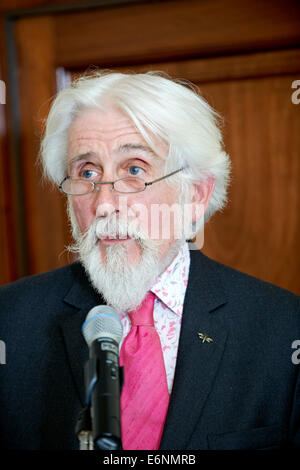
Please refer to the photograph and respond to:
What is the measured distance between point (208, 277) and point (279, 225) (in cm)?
72

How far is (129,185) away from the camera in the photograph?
1.27 meters

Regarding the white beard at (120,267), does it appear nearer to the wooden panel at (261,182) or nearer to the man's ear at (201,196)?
the man's ear at (201,196)

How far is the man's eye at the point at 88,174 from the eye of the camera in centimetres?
132

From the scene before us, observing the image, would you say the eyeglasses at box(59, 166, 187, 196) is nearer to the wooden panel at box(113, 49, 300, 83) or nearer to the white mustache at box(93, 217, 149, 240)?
the white mustache at box(93, 217, 149, 240)

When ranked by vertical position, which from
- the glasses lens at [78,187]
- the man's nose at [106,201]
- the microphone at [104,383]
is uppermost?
the glasses lens at [78,187]

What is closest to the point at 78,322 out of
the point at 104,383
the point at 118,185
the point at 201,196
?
the point at 118,185

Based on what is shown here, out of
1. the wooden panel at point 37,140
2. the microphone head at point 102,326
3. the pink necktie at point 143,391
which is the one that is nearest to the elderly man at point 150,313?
the pink necktie at point 143,391

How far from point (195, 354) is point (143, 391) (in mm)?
165

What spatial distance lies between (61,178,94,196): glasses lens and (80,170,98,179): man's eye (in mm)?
21

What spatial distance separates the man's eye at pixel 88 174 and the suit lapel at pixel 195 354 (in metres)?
0.41

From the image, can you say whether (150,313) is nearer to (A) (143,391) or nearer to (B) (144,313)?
(B) (144,313)

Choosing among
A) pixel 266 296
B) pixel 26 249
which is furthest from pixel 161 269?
pixel 26 249

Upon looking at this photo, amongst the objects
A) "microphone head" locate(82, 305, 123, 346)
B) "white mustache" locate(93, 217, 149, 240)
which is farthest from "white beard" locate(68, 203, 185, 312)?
"microphone head" locate(82, 305, 123, 346)

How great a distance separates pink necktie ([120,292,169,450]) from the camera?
115 cm
